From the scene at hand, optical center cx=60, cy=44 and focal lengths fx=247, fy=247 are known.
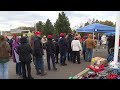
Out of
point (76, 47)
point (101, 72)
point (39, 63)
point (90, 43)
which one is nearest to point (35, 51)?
point (39, 63)

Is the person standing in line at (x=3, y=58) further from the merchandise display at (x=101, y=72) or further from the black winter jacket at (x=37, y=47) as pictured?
the merchandise display at (x=101, y=72)

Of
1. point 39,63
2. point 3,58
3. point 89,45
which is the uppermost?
point 89,45

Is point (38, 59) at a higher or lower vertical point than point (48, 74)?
higher

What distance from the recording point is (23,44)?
859cm

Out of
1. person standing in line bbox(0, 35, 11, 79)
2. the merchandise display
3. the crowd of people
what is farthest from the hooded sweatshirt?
person standing in line bbox(0, 35, 11, 79)

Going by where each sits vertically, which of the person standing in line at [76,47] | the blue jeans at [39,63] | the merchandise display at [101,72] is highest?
the person standing in line at [76,47]

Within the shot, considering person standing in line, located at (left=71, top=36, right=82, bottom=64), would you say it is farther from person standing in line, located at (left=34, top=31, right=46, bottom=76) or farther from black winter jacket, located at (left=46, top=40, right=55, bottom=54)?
person standing in line, located at (left=34, top=31, right=46, bottom=76)

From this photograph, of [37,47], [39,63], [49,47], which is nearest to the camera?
[37,47]

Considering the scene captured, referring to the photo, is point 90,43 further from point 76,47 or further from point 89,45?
point 76,47

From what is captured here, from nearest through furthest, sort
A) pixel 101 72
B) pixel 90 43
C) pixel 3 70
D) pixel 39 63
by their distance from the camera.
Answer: pixel 3 70, pixel 101 72, pixel 39 63, pixel 90 43

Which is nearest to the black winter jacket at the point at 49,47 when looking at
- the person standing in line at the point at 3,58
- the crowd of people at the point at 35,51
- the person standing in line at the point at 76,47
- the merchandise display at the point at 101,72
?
the crowd of people at the point at 35,51

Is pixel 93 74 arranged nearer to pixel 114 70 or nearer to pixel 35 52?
pixel 114 70
